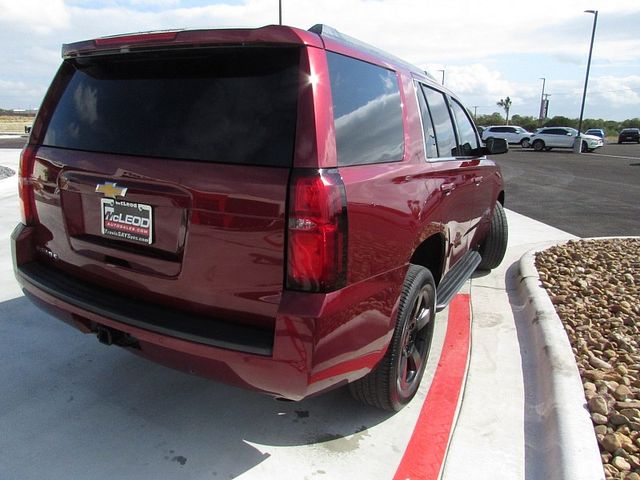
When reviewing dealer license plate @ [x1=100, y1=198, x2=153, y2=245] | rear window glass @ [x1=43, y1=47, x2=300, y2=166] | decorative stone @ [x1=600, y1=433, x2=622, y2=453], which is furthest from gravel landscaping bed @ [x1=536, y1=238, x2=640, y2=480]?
dealer license plate @ [x1=100, y1=198, x2=153, y2=245]

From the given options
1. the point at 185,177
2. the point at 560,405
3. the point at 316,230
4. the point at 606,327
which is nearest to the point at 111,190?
the point at 185,177

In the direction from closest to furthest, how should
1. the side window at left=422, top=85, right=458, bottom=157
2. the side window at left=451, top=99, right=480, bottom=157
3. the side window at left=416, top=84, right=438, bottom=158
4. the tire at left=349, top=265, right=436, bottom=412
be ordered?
1. the tire at left=349, top=265, right=436, bottom=412
2. the side window at left=416, top=84, right=438, bottom=158
3. the side window at left=422, top=85, right=458, bottom=157
4. the side window at left=451, top=99, right=480, bottom=157

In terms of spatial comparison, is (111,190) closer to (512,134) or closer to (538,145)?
(538,145)

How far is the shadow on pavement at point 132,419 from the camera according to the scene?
2348mm

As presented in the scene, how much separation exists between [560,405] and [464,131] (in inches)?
95.5

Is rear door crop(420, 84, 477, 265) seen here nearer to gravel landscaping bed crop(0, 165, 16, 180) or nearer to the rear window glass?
the rear window glass

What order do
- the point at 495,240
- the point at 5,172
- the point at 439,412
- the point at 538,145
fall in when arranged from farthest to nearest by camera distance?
the point at 538,145
the point at 5,172
the point at 495,240
the point at 439,412

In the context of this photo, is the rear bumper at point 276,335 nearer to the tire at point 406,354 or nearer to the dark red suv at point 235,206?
the dark red suv at point 235,206

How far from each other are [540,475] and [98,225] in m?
2.41

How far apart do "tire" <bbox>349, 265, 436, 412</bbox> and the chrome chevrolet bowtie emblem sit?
1.42 metres

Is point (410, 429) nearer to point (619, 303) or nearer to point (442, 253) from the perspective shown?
point (442, 253)

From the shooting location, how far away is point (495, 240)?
5363 mm

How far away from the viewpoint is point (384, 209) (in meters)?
2.32

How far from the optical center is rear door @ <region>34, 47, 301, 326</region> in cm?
201
